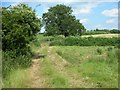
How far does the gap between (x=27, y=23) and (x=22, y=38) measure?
5.87 ft

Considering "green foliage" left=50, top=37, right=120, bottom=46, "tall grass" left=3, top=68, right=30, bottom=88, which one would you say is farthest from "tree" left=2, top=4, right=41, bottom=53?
"green foliage" left=50, top=37, right=120, bottom=46

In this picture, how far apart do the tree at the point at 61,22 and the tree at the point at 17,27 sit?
42.9 m

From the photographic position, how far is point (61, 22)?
6931 cm

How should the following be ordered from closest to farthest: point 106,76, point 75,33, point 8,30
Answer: point 106,76
point 8,30
point 75,33

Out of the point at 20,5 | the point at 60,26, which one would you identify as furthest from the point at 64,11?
the point at 20,5

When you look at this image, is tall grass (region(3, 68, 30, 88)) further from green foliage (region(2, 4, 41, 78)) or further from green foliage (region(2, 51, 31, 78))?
green foliage (region(2, 4, 41, 78))

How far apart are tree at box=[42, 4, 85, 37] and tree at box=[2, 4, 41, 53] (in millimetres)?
42918

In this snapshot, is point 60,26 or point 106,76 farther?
point 60,26

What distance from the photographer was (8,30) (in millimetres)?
20859

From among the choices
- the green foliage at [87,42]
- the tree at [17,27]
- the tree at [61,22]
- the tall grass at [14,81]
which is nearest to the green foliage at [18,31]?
the tree at [17,27]

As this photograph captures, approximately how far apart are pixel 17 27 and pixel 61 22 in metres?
48.6

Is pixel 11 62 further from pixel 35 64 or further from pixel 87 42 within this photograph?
pixel 87 42

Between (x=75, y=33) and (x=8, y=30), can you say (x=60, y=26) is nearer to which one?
(x=75, y=33)

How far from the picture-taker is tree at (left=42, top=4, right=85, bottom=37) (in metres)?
67.6
